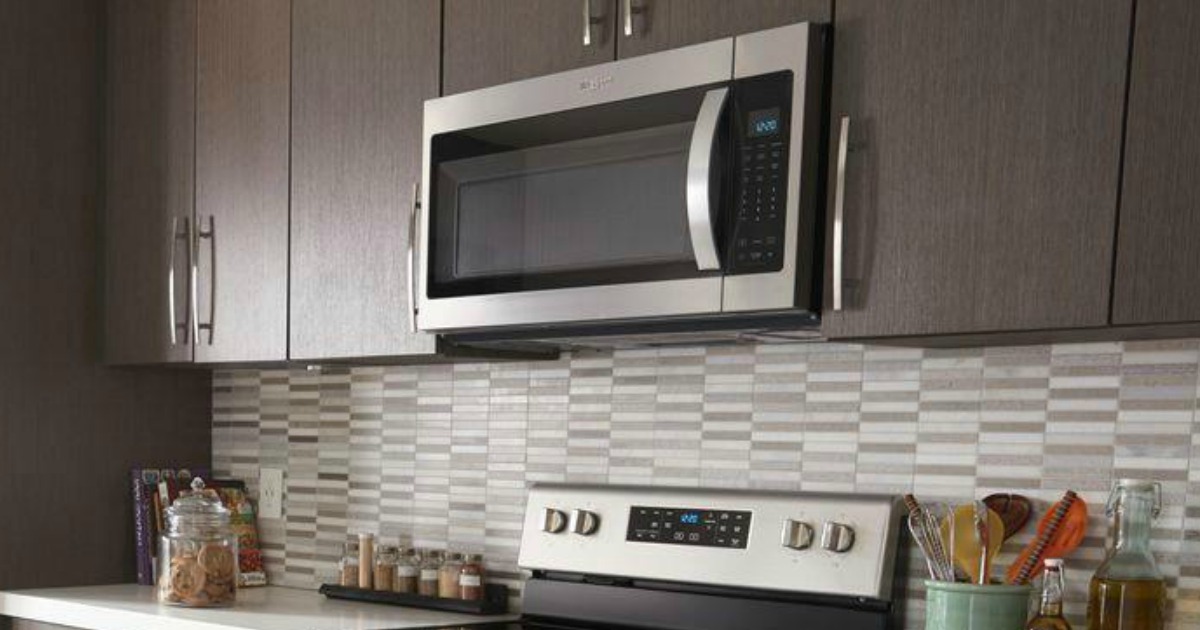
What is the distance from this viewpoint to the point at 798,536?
208cm

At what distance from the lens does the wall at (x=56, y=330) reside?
284 centimetres

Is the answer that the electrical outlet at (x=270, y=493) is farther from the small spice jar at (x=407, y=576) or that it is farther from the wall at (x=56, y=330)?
the small spice jar at (x=407, y=576)

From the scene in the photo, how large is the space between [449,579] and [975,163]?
1.30m

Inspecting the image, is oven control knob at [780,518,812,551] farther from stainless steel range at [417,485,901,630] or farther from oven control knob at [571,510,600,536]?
oven control knob at [571,510,600,536]

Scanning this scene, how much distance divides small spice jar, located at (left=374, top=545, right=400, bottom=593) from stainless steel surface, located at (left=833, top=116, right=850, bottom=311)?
1.21 m

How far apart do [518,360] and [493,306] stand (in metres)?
0.40

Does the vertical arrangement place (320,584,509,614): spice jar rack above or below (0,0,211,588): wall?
below

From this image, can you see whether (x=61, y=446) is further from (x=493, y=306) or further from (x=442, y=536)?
(x=493, y=306)

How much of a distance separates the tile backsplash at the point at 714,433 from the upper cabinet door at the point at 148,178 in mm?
317

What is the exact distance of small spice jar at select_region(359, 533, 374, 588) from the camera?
106 inches

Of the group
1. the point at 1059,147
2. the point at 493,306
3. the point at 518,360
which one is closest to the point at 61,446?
the point at 518,360

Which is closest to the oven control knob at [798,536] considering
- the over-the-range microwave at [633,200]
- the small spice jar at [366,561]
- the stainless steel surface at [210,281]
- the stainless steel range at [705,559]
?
the stainless steel range at [705,559]

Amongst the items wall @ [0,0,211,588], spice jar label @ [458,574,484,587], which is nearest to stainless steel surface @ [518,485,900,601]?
spice jar label @ [458,574,484,587]

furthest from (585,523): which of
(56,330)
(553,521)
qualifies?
(56,330)
